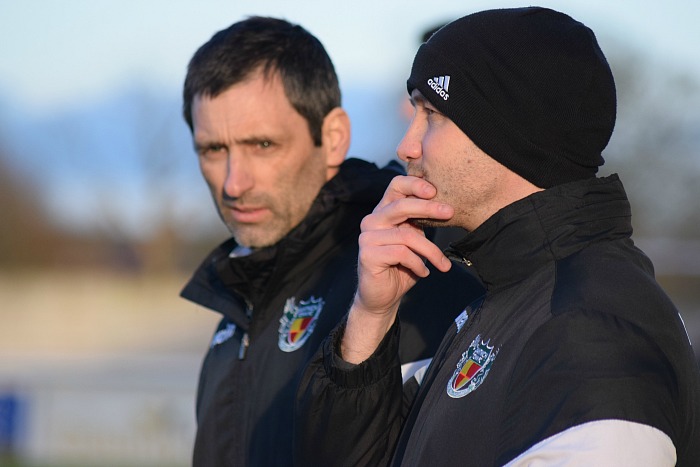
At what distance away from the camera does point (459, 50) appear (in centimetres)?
195

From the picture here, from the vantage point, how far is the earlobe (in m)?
3.17

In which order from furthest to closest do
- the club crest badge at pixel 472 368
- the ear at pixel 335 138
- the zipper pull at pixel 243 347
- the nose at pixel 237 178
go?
the ear at pixel 335 138
the nose at pixel 237 178
the zipper pull at pixel 243 347
the club crest badge at pixel 472 368

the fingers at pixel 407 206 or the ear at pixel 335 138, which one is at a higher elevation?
the fingers at pixel 407 206

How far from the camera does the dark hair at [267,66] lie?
10.2 feet

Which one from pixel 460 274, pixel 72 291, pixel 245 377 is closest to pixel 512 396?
pixel 460 274

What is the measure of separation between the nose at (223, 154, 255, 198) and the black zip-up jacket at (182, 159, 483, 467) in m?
0.19

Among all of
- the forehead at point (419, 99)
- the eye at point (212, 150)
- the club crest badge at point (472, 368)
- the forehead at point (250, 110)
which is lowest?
the club crest badge at point (472, 368)

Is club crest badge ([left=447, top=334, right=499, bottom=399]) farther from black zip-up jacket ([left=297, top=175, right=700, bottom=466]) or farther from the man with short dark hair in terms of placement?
the man with short dark hair

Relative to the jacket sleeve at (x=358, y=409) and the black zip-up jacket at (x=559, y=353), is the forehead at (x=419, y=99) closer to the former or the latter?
the black zip-up jacket at (x=559, y=353)

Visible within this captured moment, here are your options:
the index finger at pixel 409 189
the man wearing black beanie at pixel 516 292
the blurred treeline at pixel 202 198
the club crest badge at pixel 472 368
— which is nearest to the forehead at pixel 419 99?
the man wearing black beanie at pixel 516 292

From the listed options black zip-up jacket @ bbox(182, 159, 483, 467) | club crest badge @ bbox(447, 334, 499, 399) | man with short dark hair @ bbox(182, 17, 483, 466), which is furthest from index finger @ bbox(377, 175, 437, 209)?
man with short dark hair @ bbox(182, 17, 483, 466)

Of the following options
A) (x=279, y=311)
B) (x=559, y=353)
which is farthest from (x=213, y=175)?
(x=559, y=353)

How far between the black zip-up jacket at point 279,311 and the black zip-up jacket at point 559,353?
0.60 m

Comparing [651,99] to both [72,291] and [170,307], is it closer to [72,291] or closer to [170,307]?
[170,307]
